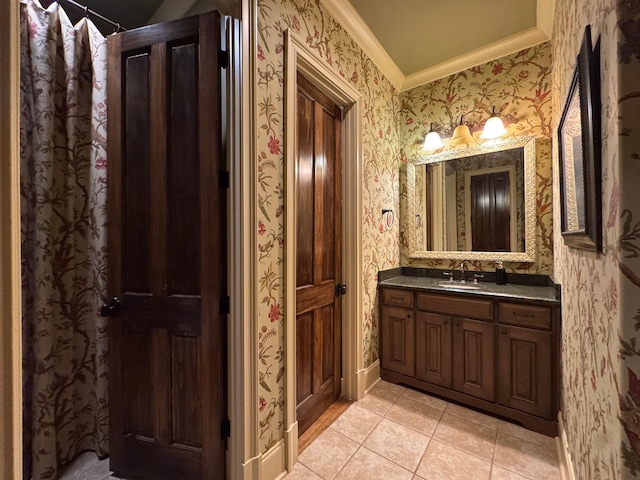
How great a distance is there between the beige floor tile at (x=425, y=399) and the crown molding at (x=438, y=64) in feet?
9.45

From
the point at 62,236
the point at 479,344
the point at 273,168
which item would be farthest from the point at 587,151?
the point at 62,236

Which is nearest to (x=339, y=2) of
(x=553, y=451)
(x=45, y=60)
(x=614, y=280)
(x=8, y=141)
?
(x=45, y=60)

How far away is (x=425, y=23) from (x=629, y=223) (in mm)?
2148

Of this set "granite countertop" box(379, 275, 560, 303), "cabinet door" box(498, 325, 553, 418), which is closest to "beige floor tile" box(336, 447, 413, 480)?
"cabinet door" box(498, 325, 553, 418)

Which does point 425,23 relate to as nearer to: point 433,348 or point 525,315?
point 525,315

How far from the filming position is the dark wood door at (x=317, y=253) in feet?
5.77

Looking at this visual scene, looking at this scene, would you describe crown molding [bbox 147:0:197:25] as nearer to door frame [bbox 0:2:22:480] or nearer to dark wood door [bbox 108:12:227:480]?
dark wood door [bbox 108:12:227:480]

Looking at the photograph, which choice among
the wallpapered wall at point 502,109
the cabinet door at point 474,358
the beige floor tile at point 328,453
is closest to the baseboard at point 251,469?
the beige floor tile at point 328,453

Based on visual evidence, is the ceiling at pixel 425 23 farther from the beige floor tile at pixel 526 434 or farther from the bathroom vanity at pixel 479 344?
the beige floor tile at pixel 526 434

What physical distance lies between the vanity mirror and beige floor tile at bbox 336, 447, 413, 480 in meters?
1.73

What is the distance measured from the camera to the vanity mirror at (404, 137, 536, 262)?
223 cm

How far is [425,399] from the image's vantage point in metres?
2.13

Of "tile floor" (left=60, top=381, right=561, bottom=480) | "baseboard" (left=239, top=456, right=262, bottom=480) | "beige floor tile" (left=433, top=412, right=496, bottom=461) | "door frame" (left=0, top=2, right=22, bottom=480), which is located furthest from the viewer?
"beige floor tile" (left=433, top=412, right=496, bottom=461)

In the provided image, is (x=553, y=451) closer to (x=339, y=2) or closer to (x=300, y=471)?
(x=300, y=471)
